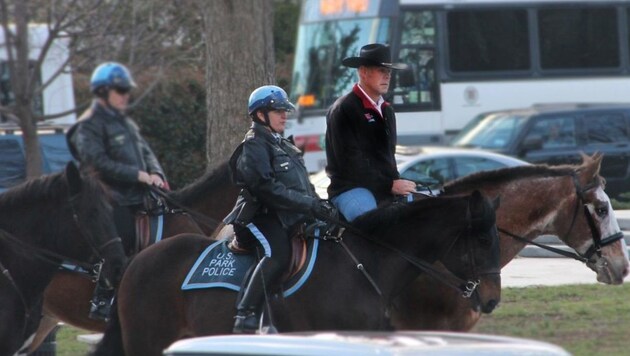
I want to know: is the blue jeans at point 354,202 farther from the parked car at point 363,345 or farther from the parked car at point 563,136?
the parked car at point 563,136

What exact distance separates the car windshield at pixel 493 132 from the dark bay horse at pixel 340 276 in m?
15.1

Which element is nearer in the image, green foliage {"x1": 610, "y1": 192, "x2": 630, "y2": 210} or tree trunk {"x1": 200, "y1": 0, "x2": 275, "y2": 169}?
tree trunk {"x1": 200, "y1": 0, "x2": 275, "y2": 169}

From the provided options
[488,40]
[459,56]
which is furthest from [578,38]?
[459,56]

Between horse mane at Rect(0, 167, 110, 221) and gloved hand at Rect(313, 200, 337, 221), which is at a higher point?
horse mane at Rect(0, 167, 110, 221)

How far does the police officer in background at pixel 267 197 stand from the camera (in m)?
8.02

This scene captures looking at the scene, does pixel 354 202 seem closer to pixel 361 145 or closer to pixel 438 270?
pixel 361 145

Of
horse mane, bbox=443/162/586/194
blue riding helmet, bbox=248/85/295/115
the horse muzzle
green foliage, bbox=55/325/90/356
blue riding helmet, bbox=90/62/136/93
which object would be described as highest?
blue riding helmet, bbox=90/62/136/93

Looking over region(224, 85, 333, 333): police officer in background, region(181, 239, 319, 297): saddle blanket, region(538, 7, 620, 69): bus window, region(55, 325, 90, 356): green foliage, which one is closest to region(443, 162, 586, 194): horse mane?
region(224, 85, 333, 333): police officer in background

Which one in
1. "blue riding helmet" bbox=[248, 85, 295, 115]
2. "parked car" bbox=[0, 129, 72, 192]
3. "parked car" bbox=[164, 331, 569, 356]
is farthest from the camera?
"parked car" bbox=[0, 129, 72, 192]

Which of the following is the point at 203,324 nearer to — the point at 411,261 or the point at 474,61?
the point at 411,261

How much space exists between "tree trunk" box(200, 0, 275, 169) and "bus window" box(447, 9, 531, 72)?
1262 cm

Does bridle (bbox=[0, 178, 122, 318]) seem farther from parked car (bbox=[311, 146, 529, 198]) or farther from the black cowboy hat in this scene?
parked car (bbox=[311, 146, 529, 198])

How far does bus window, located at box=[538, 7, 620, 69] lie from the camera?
27.3 m

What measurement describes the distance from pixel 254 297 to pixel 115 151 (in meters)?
1.92
